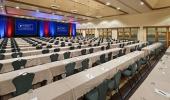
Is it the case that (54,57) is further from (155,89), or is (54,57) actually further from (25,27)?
(25,27)

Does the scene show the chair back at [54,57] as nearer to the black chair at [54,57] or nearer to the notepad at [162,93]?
the black chair at [54,57]

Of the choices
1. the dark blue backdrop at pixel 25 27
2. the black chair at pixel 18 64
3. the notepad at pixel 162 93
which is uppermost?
the dark blue backdrop at pixel 25 27

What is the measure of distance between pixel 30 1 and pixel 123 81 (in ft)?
32.7

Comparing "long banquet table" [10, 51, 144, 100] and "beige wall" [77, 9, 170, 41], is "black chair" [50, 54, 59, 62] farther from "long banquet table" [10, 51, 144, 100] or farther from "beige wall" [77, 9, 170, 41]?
"beige wall" [77, 9, 170, 41]

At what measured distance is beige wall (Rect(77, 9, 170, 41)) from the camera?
15.7m

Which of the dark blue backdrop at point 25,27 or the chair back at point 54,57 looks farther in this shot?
the dark blue backdrop at point 25,27

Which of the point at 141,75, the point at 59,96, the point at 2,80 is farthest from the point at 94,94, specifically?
the point at 141,75

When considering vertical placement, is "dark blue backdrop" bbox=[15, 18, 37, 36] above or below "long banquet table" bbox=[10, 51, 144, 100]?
above

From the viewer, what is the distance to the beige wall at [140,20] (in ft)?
51.5

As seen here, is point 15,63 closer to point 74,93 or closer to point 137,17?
point 74,93

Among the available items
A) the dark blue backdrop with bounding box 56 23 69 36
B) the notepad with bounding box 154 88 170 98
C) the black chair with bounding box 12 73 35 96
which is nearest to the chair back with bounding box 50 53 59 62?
the black chair with bounding box 12 73 35 96

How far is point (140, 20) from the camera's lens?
1772 centimetres

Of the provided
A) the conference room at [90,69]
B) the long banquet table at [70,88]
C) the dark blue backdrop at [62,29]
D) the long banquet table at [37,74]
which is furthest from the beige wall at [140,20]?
the long banquet table at [70,88]

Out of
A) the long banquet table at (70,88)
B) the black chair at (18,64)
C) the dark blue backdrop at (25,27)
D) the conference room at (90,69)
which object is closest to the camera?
the long banquet table at (70,88)
